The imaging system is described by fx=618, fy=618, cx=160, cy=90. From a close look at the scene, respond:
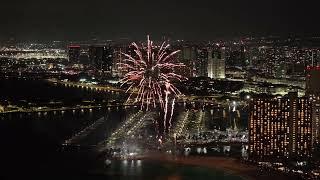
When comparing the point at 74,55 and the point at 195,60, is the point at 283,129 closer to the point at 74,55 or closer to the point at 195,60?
the point at 195,60

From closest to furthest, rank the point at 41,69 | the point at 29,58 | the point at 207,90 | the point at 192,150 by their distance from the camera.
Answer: the point at 192,150
the point at 207,90
the point at 41,69
the point at 29,58

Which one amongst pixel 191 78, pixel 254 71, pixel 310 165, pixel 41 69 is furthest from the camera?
pixel 41 69

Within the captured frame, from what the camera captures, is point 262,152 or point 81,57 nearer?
point 262,152

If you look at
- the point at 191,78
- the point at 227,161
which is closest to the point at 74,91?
the point at 191,78

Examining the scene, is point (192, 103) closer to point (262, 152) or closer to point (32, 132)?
point (32, 132)

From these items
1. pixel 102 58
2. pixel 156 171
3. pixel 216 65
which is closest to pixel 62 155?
pixel 156 171

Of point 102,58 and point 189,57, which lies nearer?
point 189,57
